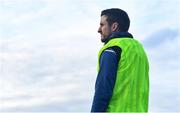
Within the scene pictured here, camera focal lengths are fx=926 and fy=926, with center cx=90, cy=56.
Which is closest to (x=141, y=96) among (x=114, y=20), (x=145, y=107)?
(x=145, y=107)

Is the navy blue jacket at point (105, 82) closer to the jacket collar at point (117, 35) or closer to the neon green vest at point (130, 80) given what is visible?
the neon green vest at point (130, 80)

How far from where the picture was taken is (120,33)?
12.1 metres

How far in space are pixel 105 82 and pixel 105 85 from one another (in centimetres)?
4

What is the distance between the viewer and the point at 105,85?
1174cm

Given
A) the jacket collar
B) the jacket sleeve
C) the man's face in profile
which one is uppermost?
the man's face in profile

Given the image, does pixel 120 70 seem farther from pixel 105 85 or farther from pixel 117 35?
pixel 117 35

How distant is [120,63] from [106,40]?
423mm

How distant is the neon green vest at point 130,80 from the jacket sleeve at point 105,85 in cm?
8

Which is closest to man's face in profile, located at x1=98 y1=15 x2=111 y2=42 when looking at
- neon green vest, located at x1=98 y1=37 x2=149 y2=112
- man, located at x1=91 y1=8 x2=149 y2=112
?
man, located at x1=91 y1=8 x2=149 y2=112

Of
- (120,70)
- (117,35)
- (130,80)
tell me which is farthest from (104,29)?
(130,80)

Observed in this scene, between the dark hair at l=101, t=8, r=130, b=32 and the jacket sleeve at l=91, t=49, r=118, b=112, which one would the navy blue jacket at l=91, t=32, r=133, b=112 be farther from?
the dark hair at l=101, t=8, r=130, b=32

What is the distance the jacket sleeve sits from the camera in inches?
462

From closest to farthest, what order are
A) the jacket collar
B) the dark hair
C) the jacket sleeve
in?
the jacket sleeve < the jacket collar < the dark hair

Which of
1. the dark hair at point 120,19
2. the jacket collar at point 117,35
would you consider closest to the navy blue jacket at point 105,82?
the jacket collar at point 117,35
